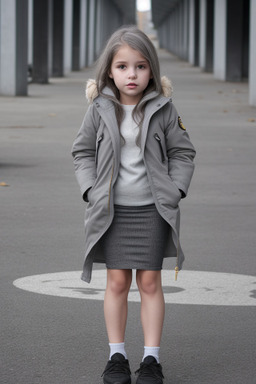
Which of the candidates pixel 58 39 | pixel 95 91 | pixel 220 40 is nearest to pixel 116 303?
pixel 95 91

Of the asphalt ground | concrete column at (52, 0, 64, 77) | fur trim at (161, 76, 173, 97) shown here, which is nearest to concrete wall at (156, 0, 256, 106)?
concrete column at (52, 0, 64, 77)

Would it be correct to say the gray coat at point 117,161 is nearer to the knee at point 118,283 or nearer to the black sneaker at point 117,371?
the knee at point 118,283

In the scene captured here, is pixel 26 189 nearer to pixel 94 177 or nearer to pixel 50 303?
pixel 50 303

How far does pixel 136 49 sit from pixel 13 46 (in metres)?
23.6

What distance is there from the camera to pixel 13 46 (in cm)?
2716

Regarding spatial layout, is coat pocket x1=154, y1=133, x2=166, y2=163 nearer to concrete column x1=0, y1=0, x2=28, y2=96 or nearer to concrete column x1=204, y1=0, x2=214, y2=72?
concrete column x1=0, y1=0, x2=28, y2=96

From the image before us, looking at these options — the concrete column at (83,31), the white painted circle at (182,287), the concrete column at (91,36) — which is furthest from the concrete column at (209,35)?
the white painted circle at (182,287)

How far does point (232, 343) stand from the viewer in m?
4.63

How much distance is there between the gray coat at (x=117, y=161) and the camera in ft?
13.0

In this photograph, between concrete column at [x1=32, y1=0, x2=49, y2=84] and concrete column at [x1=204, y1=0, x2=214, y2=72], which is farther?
concrete column at [x1=204, y1=0, x2=214, y2=72]

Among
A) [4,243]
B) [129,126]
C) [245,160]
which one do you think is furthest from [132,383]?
[245,160]

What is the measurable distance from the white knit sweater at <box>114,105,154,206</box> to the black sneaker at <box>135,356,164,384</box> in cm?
64

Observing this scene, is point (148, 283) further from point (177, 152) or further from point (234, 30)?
point (234, 30)

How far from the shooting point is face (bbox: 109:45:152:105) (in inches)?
157
